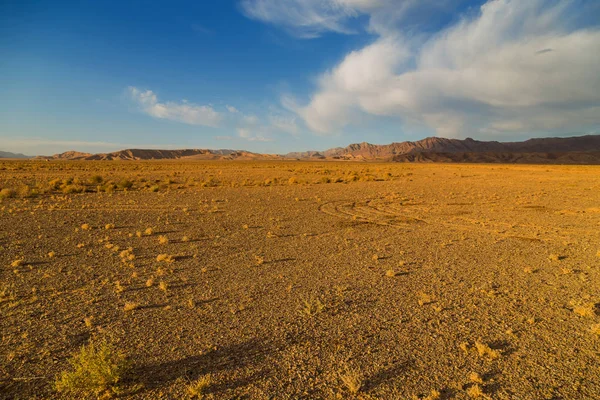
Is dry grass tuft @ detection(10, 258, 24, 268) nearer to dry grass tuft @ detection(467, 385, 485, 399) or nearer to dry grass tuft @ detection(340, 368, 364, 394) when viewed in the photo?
dry grass tuft @ detection(340, 368, 364, 394)

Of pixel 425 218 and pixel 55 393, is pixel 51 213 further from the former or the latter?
pixel 425 218

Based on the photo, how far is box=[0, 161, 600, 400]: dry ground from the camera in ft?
16.3

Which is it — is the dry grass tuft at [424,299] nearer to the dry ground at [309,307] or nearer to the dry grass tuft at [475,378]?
the dry ground at [309,307]

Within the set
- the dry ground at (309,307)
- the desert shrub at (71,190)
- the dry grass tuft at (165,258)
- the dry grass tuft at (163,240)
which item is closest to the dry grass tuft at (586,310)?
the dry ground at (309,307)

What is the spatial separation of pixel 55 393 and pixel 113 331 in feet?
5.20

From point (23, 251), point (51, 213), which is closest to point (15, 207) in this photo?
point (51, 213)

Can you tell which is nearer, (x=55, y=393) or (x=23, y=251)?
(x=55, y=393)

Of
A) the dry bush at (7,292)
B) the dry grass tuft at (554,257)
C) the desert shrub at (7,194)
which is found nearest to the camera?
the dry bush at (7,292)

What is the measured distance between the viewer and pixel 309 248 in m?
→ 12.0

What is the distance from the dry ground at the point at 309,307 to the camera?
4.96 m

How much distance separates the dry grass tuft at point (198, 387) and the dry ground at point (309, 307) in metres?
0.10

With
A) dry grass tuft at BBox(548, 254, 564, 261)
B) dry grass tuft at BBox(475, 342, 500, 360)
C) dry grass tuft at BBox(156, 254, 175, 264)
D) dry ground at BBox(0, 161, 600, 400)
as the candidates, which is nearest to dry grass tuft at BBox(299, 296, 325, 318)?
dry ground at BBox(0, 161, 600, 400)

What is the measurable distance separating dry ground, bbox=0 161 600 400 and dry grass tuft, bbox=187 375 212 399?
0.10 m

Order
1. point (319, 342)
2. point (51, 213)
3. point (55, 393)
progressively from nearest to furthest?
1. point (55, 393)
2. point (319, 342)
3. point (51, 213)
